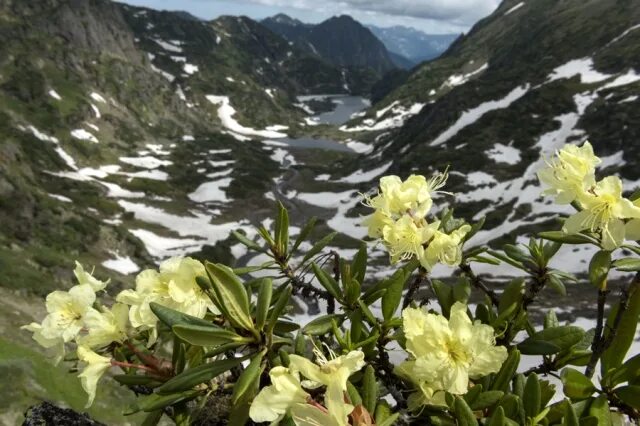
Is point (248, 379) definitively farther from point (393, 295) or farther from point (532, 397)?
point (532, 397)

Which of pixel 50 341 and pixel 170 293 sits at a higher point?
pixel 170 293

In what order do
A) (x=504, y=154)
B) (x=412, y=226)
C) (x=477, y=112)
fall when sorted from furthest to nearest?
(x=477, y=112) → (x=504, y=154) → (x=412, y=226)

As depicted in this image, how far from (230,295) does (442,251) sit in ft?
4.43

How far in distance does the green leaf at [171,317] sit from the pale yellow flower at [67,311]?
61 centimetres

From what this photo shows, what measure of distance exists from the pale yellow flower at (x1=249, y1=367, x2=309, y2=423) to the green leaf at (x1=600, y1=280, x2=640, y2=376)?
1.96 meters

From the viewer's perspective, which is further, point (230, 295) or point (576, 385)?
point (576, 385)

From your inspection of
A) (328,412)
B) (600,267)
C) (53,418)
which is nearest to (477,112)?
(53,418)

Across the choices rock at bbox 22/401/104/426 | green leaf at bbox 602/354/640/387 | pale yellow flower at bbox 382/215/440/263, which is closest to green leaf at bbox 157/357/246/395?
pale yellow flower at bbox 382/215/440/263

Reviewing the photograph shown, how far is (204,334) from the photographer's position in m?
2.79

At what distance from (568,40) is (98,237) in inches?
4870

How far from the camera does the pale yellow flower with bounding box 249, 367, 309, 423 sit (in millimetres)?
2402

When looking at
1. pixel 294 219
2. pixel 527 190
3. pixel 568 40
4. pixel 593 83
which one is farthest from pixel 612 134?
pixel 568 40

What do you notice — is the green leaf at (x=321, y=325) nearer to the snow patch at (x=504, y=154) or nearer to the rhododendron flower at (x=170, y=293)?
the rhododendron flower at (x=170, y=293)

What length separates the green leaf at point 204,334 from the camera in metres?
2.72
